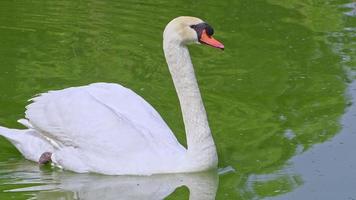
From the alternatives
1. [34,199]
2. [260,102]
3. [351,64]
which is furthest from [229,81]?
[34,199]

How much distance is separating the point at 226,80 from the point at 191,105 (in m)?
2.60

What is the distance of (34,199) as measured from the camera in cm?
737

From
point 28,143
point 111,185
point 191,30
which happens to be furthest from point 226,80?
point 111,185

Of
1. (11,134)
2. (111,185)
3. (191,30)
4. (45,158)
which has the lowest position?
(111,185)

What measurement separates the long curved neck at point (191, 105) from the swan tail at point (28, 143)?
1.14 m

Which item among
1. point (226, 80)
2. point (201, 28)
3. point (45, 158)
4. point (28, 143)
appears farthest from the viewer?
point (226, 80)

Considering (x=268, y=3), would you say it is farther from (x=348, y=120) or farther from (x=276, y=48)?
(x=348, y=120)

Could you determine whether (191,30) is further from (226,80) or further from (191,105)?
(226,80)

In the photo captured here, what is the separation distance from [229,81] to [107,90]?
2367 millimetres

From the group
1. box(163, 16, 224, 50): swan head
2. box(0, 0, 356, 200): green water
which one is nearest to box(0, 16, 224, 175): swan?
box(163, 16, 224, 50): swan head

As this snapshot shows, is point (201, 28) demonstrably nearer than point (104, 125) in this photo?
Yes

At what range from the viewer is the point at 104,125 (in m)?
7.75

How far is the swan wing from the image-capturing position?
7.63 m

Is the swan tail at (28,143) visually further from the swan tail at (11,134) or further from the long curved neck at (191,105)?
the long curved neck at (191,105)
